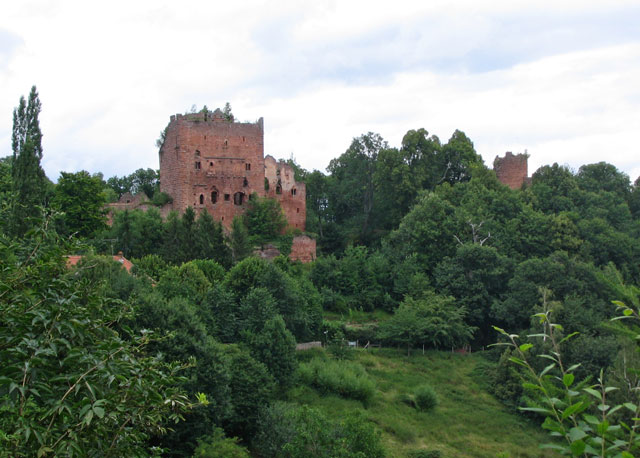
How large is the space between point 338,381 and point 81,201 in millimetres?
18125

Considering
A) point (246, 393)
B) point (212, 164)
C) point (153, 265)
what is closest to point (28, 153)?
point (153, 265)

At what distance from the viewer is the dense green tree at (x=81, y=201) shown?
111 feet

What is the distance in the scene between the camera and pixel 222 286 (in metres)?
26.7

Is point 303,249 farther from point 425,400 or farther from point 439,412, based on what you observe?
point 439,412

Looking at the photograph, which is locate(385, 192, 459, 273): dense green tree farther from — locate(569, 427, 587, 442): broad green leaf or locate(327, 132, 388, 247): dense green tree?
locate(569, 427, 587, 442): broad green leaf

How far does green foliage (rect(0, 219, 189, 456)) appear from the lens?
5227 mm

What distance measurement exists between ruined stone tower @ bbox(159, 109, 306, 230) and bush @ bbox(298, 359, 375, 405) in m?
18.0

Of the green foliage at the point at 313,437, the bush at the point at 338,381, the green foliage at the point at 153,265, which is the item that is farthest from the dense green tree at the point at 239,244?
the green foliage at the point at 313,437

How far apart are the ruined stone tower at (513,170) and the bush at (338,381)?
30258mm

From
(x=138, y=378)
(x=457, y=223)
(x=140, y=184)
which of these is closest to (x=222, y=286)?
(x=457, y=223)

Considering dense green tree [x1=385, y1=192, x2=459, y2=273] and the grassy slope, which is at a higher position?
dense green tree [x1=385, y1=192, x2=459, y2=273]

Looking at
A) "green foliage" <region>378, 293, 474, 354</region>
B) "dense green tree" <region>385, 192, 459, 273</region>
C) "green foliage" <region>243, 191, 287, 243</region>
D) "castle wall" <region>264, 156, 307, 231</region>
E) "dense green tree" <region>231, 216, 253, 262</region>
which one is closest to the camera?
"green foliage" <region>378, 293, 474, 354</region>

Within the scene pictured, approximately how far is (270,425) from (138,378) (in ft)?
45.0

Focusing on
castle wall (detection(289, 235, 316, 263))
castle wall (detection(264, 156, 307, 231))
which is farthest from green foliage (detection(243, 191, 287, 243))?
castle wall (detection(264, 156, 307, 231))
